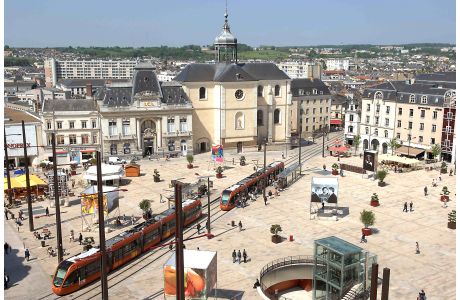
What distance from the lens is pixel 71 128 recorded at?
266 feet

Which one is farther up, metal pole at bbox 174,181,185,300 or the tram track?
metal pole at bbox 174,181,185,300

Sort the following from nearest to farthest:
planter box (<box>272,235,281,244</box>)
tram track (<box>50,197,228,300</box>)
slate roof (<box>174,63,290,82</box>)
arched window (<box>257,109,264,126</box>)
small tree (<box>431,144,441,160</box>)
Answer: tram track (<box>50,197,228,300</box>)
planter box (<box>272,235,281,244</box>)
small tree (<box>431,144,441,160</box>)
slate roof (<box>174,63,290,82</box>)
arched window (<box>257,109,264,126</box>)

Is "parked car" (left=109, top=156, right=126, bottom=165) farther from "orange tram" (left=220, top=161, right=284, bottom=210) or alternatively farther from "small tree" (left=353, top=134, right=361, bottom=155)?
"small tree" (left=353, top=134, right=361, bottom=155)

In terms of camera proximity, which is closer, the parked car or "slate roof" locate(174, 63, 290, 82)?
the parked car

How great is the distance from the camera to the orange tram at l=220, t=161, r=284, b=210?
182 feet

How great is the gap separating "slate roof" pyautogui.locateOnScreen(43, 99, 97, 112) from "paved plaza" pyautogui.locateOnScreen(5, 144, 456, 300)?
15.1 m

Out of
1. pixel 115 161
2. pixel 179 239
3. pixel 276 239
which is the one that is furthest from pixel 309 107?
pixel 179 239

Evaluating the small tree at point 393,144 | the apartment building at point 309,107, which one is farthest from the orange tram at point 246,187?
the apartment building at point 309,107

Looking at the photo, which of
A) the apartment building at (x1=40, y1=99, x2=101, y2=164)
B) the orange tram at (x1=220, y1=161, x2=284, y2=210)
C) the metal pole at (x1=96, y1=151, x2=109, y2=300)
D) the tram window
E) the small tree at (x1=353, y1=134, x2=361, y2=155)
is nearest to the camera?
the metal pole at (x1=96, y1=151, x2=109, y2=300)

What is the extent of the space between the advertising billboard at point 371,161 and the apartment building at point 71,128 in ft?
138

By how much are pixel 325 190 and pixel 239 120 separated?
1557 inches

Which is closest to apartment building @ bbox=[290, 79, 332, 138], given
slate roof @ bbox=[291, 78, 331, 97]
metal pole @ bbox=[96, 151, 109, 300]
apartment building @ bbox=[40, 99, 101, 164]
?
slate roof @ bbox=[291, 78, 331, 97]

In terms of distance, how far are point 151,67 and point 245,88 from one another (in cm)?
1704

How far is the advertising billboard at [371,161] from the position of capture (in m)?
68.3
